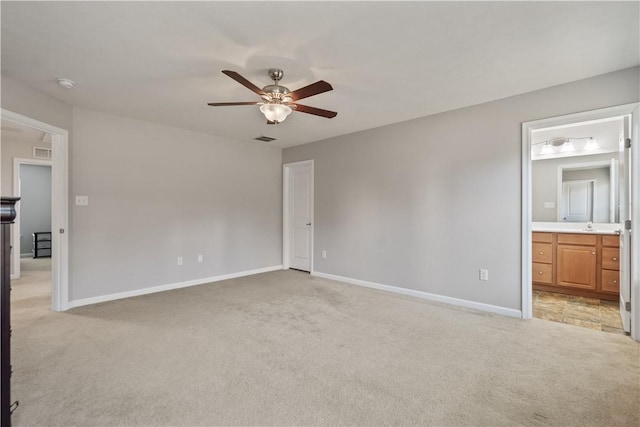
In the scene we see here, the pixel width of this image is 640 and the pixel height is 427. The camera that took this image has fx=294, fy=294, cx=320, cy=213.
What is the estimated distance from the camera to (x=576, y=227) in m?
4.49

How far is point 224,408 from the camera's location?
174 centimetres

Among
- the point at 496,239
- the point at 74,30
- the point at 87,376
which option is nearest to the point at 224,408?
the point at 87,376

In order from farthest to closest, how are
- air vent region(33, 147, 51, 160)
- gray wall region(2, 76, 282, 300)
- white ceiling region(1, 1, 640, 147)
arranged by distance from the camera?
air vent region(33, 147, 51, 160)
gray wall region(2, 76, 282, 300)
white ceiling region(1, 1, 640, 147)

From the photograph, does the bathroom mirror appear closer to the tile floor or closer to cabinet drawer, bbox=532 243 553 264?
cabinet drawer, bbox=532 243 553 264

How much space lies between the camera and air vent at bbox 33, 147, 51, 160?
5.27 meters

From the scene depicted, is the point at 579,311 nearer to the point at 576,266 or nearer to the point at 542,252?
the point at 576,266

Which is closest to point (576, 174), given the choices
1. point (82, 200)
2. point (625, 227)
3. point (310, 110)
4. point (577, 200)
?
point (577, 200)

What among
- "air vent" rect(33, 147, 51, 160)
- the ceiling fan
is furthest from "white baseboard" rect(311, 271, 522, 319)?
"air vent" rect(33, 147, 51, 160)

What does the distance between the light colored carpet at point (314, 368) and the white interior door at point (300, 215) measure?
219cm

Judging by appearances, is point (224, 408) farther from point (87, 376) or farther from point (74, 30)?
point (74, 30)

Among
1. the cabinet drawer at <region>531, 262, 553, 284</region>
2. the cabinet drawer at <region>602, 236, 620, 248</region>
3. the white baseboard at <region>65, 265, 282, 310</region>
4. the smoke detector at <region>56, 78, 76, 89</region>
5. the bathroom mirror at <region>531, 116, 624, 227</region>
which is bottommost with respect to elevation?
the white baseboard at <region>65, 265, 282, 310</region>

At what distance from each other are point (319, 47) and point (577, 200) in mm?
4673

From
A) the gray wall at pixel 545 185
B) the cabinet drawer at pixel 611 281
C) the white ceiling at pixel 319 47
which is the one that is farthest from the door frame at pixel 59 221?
the cabinet drawer at pixel 611 281

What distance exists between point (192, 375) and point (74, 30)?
2532 millimetres
